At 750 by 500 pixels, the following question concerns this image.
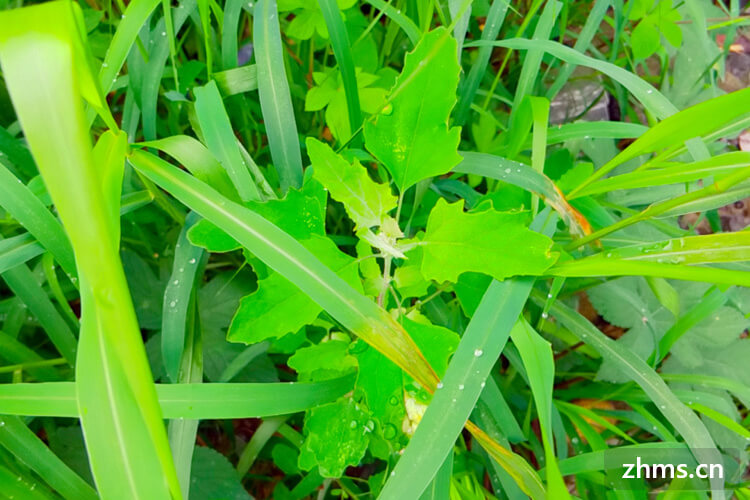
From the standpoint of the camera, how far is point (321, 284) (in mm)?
472

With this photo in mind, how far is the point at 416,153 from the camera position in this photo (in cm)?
54

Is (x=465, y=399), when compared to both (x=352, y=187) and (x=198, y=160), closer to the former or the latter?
(x=352, y=187)

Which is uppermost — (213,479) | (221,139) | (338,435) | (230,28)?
(230,28)

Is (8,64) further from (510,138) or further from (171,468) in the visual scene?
(510,138)

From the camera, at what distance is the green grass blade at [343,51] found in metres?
0.66

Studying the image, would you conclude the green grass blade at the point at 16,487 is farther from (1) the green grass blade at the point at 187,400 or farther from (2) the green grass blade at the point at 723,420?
(2) the green grass blade at the point at 723,420

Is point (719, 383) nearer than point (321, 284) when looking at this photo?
No

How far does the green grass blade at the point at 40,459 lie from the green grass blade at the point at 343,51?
1.79 ft

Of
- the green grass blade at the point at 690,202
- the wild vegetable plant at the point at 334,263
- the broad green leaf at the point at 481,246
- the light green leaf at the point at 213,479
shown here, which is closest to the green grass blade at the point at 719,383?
the wild vegetable plant at the point at 334,263

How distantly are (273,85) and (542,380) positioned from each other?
0.47 m

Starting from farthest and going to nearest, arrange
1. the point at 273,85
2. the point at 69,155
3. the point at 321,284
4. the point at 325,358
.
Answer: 1. the point at 273,85
2. the point at 325,358
3. the point at 321,284
4. the point at 69,155

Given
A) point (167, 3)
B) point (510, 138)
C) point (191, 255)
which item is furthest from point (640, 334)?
point (167, 3)

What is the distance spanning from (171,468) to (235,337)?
188 millimetres

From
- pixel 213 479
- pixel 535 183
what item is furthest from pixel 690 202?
pixel 213 479
